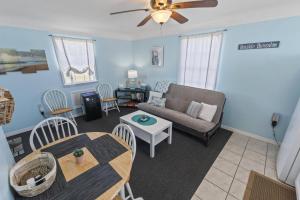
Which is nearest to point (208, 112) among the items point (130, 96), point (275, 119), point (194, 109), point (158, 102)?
point (194, 109)

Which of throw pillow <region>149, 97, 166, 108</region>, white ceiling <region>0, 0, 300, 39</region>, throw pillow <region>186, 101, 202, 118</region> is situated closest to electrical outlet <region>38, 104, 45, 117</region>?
white ceiling <region>0, 0, 300, 39</region>

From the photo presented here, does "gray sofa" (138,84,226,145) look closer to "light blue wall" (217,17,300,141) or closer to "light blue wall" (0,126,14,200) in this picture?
"light blue wall" (217,17,300,141)

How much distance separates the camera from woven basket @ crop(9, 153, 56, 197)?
32.6 inches

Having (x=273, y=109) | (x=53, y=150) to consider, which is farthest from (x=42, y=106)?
(x=273, y=109)

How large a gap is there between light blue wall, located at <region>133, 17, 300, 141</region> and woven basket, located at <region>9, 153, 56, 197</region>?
3108mm

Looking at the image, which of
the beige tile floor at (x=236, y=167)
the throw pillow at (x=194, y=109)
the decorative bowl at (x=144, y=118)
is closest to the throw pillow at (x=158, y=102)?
the throw pillow at (x=194, y=109)

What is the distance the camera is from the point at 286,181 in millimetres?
1705

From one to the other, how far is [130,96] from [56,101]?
2.05 m

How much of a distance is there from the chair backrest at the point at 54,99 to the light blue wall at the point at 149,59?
7.75ft

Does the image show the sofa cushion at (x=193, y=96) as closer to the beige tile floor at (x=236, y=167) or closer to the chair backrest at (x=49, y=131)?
the beige tile floor at (x=236, y=167)

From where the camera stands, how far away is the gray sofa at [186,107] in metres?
2.47

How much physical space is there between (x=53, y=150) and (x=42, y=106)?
7.63 ft

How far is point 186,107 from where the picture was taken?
313cm

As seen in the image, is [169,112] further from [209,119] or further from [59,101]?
[59,101]
